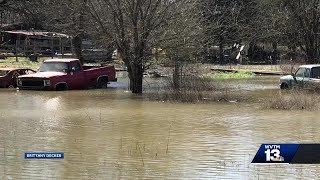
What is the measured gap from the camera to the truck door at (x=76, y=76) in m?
27.8

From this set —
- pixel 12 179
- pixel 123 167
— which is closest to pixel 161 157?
pixel 123 167

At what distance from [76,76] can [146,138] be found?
626 inches

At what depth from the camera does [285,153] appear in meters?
7.95

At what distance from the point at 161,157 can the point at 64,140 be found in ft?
8.84

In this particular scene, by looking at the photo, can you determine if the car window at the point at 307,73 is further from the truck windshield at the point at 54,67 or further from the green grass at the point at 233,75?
the green grass at the point at 233,75

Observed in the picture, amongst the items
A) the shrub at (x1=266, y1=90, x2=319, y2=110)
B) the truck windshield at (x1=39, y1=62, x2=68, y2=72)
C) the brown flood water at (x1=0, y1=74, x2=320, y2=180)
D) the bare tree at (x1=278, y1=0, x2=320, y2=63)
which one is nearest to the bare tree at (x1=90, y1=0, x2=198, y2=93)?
the truck windshield at (x1=39, y1=62, x2=68, y2=72)

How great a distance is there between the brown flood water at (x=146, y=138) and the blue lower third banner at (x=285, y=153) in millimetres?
971

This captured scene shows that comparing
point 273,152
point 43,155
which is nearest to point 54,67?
point 43,155

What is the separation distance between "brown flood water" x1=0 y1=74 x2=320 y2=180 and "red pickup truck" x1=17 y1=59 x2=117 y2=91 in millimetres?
5351

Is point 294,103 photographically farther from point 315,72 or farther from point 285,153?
point 285,153

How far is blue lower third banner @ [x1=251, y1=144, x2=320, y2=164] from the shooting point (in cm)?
793

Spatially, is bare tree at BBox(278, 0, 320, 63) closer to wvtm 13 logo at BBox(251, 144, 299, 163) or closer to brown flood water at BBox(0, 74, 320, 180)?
brown flood water at BBox(0, 74, 320, 180)

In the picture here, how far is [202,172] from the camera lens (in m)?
9.52

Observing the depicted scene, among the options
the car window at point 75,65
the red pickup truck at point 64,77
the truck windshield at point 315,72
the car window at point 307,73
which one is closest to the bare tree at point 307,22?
the car window at point 307,73
